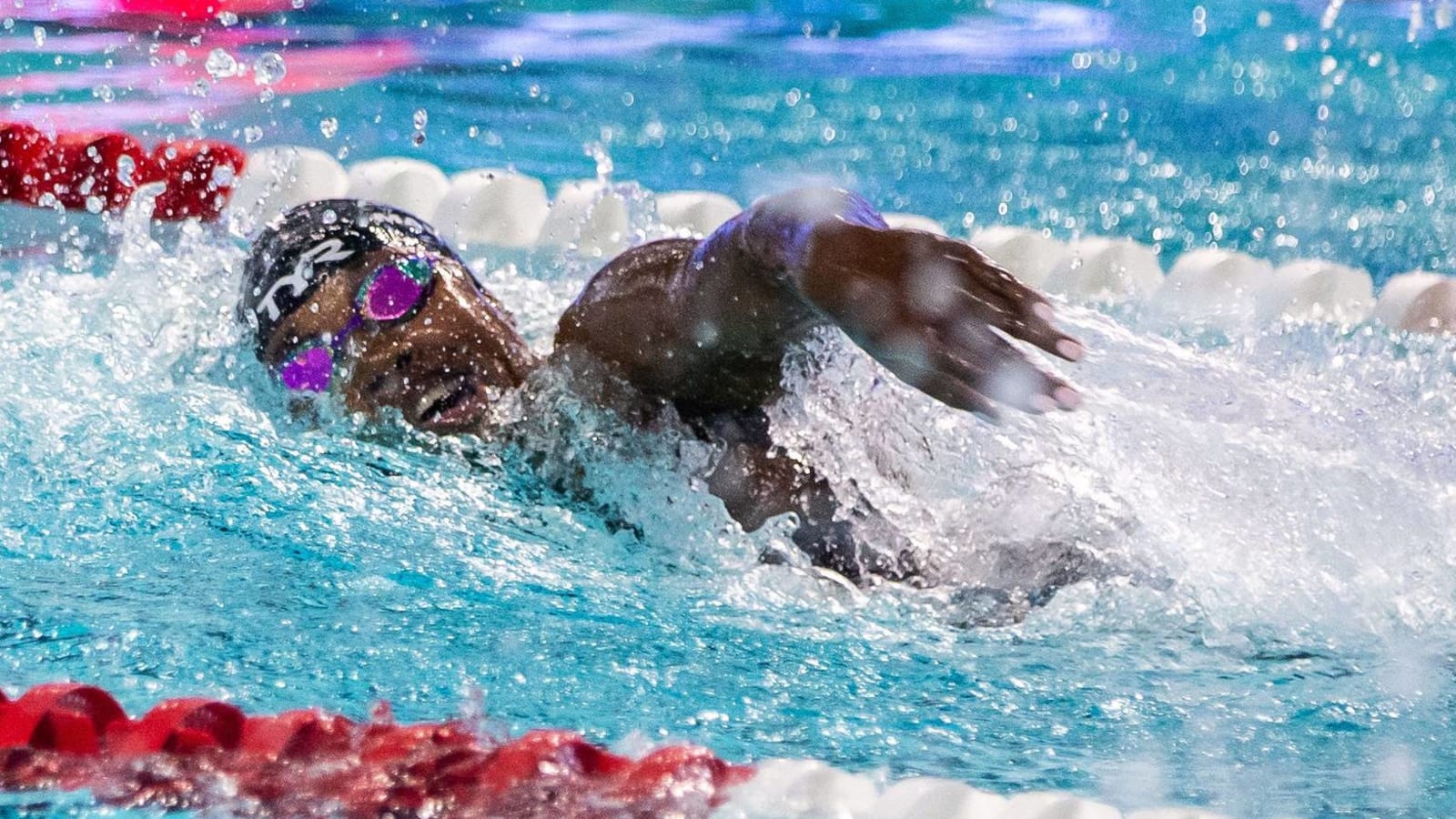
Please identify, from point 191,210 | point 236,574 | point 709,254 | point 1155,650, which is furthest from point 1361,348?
point 191,210

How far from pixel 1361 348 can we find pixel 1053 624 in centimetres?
199

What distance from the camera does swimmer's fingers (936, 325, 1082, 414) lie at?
1.38m

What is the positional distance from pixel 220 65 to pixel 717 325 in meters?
5.44

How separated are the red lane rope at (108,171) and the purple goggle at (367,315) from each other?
7.17 ft

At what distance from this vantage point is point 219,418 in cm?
230

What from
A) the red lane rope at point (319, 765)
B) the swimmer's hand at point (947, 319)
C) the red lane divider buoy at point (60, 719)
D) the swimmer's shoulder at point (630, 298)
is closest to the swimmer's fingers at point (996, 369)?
the swimmer's hand at point (947, 319)

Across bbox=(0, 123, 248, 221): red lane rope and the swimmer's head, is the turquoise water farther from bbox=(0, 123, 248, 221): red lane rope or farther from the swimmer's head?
bbox=(0, 123, 248, 221): red lane rope

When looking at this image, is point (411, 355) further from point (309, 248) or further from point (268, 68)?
point (268, 68)

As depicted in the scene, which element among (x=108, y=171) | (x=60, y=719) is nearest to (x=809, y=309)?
(x=60, y=719)

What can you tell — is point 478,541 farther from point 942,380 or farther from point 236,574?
point 942,380

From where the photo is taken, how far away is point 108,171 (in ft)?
13.5

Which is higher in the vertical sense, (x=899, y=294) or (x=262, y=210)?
(x=899, y=294)

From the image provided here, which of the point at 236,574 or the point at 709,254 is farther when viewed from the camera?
the point at 236,574

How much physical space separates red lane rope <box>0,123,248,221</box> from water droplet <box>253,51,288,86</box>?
7.72 ft
